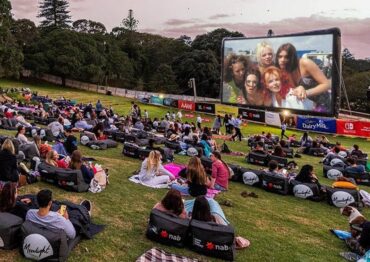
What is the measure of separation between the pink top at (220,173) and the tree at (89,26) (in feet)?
331

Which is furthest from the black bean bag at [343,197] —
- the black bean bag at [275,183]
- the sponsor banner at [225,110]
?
the sponsor banner at [225,110]

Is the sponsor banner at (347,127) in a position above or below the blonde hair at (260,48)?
below

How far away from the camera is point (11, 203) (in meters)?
7.62

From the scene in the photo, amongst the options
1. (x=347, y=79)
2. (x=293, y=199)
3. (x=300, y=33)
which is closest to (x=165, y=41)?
(x=347, y=79)

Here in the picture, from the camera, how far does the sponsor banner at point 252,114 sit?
4594cm

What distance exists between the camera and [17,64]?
61219mm

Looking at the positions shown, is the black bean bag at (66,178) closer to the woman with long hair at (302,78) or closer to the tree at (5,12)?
the woman with long hair at (302,78)

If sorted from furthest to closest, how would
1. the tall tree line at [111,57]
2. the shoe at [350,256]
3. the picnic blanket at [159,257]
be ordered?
the tall tree line at [111,57] < the shoe at [350,256] < the picnic blanket at [159,257]

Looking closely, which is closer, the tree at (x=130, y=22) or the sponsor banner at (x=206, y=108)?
the sponsor banner at (x=206, y=108)

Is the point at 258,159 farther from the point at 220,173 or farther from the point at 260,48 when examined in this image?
the point at 260,48

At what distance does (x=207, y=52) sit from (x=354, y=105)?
3038 centimetres

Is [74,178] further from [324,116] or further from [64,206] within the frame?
[324,116]

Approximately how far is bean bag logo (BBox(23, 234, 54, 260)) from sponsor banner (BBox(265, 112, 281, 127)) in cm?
3915

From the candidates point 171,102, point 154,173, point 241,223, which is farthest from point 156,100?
point 241,223
